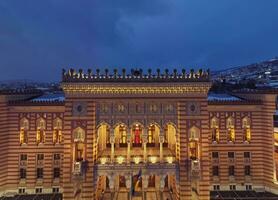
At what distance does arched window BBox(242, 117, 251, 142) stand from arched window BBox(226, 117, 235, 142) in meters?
1.36

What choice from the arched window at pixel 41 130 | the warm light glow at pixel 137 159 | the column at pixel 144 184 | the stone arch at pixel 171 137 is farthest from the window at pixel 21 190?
the stone arch at pixel 171 137

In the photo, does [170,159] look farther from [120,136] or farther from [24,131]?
[24,131]

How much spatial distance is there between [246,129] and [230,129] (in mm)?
1974

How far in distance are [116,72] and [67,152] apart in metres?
9.53

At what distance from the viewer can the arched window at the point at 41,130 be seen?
102 ft

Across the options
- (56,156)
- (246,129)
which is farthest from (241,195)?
(56,156)

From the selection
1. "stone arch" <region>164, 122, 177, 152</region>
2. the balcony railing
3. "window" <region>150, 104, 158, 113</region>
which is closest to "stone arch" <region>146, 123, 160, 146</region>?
"stone arch" <region>164, 122, 177, 152</region>

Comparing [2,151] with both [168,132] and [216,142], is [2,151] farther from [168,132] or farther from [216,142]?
[216,142]

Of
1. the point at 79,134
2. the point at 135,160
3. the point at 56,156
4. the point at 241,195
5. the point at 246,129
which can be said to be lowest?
the point at 241,195

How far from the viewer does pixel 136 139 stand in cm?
3228

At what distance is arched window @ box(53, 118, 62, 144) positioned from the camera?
31172 mm

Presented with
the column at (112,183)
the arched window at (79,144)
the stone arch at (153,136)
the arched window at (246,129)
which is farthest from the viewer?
the stone arch at (153,136)

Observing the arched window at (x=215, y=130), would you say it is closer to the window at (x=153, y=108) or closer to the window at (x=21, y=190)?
the window at (x=153, y=108)

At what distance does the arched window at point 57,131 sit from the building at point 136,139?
4.9 inches
